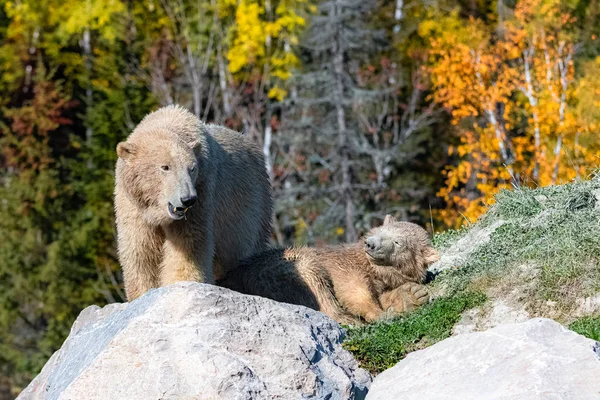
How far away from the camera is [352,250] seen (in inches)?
388

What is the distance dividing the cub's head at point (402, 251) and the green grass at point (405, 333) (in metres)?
0.71

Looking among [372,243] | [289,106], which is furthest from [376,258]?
[289,106]

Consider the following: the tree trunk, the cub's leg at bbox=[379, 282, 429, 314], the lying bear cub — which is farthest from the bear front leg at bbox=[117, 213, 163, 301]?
the tree trunk

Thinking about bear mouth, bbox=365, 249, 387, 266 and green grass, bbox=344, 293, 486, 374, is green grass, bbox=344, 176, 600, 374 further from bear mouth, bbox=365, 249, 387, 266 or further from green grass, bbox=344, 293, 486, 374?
bear mouth, bbox=365, 249, 387, 266

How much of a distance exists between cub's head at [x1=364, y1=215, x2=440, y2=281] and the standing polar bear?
1461 millimetres

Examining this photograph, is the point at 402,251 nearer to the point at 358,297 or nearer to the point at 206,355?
the point at 358,297

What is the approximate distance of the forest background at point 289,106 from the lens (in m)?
30.7

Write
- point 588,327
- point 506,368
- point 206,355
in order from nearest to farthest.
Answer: point 506,368 < point 206,355 < point 588,327

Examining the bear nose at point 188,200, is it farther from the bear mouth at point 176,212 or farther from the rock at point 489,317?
the rock at point 489,317

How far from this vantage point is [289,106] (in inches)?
1452

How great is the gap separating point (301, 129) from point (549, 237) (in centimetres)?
2473

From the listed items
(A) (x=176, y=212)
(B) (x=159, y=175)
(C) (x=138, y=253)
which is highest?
(B) (x=159, y=175)

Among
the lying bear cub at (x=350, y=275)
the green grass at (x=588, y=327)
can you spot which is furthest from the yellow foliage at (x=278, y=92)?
the green grass at (x=588, y=327)

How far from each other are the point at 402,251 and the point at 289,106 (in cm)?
2766
